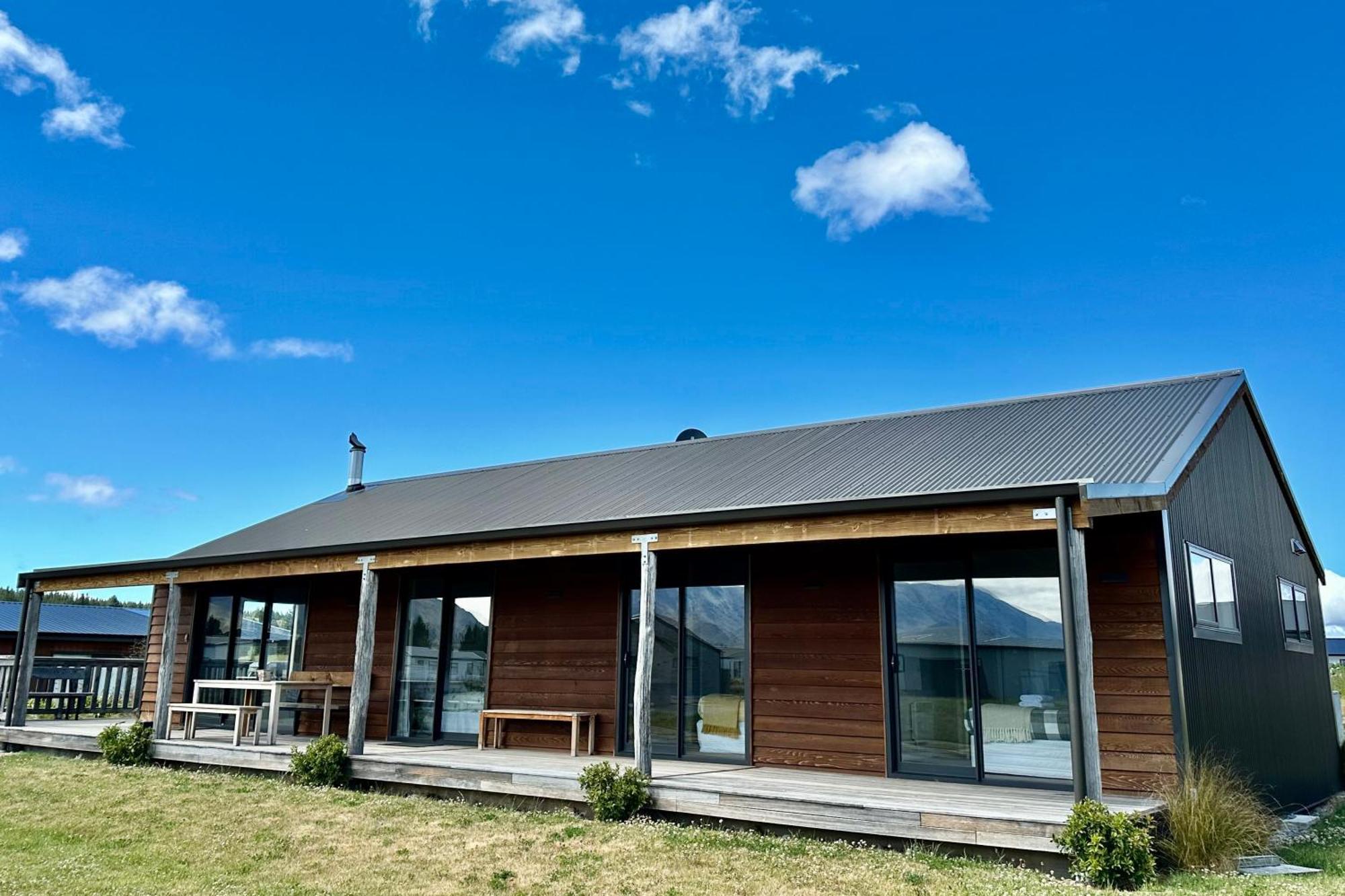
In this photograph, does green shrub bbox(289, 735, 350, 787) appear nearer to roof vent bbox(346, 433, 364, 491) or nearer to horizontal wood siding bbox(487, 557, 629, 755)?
horizontal wood siding bbox(487, 557, 629, 755)

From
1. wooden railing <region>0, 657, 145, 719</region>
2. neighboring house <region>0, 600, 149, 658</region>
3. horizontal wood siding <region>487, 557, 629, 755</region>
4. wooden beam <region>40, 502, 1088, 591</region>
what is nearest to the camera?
wooden beam <region>40, 502, 1088, 591</region>

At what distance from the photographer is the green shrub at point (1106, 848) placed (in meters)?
5.08

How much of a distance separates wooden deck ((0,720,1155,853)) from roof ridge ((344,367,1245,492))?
16.1 ft

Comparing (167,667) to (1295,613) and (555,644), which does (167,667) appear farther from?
(1295,613)

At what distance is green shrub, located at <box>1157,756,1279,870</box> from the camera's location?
5691 millimetres

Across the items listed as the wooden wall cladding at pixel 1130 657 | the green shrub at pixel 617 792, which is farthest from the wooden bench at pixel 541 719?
the wooden wall cladding at pixel 1130 657

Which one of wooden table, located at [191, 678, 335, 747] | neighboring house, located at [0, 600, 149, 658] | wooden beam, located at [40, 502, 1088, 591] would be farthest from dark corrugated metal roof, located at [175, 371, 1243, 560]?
neighboring house, located at [0, 600, 149, 658]

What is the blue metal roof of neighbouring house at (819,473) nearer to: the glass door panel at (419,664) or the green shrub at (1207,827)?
the glass door panel at (419,664)

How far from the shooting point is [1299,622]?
35.7 ft

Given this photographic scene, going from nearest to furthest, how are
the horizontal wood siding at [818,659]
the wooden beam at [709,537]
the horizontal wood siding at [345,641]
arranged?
the wooden beam at [709,537], the horizontal wood siding at [818,659], the horizontal wood siding at [345,641]

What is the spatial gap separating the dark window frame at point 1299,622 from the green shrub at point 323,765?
9.82 m

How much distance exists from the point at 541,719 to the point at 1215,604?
6.56 meters

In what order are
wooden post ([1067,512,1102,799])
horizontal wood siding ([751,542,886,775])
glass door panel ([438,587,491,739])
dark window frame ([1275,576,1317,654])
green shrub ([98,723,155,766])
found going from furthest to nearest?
1. glass door panel ([438,587,491,739])
2. green shrub ([98,723,155,766])
3. dark window frame ([1275,576,1317,654])
4. horizontal wood siding ([751,542,886,775])
5. wooden post ([1067,512,1102,799])

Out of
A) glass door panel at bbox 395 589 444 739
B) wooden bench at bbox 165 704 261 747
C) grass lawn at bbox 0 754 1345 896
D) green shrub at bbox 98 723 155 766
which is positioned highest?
glass door panel at bbox 395 589 444 739
